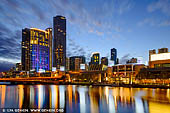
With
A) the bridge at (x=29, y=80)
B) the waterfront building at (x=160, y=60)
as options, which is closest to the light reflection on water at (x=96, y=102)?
the waterfront building at (x=160, y=60)

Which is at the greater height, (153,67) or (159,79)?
(153,67)

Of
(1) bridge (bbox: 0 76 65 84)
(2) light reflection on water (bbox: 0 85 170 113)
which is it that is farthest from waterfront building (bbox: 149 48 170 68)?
(1) bridge (bbox: 0 76 65 84)

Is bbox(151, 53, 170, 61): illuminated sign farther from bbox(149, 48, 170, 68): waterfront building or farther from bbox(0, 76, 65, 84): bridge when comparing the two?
bbox(0, 76, 65, 84): bridge

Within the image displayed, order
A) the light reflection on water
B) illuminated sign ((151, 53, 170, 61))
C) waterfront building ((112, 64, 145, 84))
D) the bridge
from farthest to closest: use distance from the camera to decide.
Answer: the bridge < waterfront building ((112, 64, 145, 84)) < illuminated sign ((151, 53, 170, 61)) < the light reflection on water

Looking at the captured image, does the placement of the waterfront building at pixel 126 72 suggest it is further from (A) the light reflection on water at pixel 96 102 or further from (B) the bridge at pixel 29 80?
(A) the light reflection on water at pixel 96 102

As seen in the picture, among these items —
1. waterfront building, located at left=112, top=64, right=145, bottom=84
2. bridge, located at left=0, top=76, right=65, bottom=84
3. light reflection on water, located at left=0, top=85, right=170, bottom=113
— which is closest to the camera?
light reflection on water, located at left=0, top=85, right=170, bottom=113

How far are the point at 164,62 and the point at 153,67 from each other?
7.40 metres

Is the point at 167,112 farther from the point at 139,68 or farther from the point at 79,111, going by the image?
the point at 139,68

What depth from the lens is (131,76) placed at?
112312 millimetres

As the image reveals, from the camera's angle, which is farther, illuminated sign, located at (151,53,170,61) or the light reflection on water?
illuminated sign, located at (151,53,170,61)

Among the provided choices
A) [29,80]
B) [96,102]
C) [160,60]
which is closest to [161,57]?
[160,60]

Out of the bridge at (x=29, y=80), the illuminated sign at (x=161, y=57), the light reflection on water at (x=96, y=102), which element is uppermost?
the illuminated sign at (x=161, y=57)

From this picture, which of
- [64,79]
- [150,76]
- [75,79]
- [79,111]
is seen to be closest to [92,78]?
[75,79]

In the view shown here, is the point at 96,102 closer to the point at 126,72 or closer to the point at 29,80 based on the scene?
the point at 126,72
